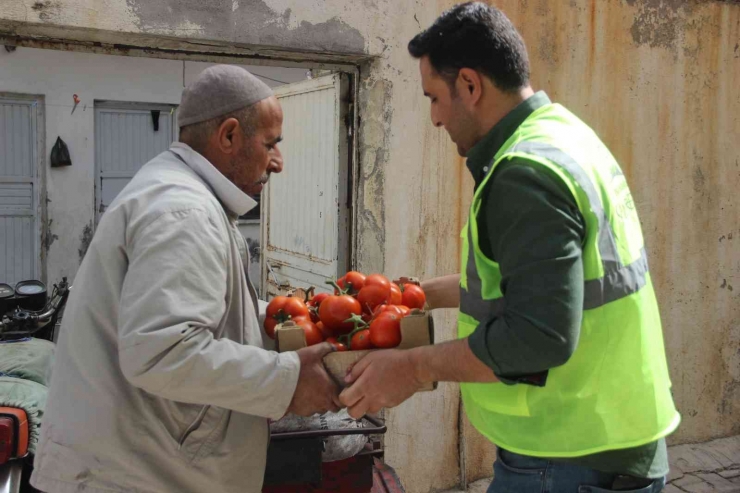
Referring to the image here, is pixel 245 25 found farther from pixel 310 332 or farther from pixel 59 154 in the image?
pixel 59 154

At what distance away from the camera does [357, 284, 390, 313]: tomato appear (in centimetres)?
266

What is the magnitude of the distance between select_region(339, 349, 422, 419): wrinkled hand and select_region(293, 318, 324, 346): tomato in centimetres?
28

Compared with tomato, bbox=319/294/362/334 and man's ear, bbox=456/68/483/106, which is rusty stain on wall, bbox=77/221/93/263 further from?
man's ear, bbox=456/68/483/106

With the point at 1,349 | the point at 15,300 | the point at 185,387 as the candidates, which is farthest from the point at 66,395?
the point at 15,300

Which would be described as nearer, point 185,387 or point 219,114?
point 185,387

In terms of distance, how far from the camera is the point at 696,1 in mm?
5465

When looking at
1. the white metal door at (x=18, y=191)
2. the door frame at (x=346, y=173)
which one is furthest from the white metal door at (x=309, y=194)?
the white metal door at (x=18, y=191)

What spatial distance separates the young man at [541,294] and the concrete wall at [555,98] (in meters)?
2.23

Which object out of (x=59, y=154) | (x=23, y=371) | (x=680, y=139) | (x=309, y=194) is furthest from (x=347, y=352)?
(x=59, y=154)

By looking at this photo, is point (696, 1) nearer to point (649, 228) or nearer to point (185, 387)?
point (649, 228)

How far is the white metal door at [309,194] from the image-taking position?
4609mm

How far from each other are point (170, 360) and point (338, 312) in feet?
2.49

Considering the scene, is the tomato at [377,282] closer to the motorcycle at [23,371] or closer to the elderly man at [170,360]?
the elderly man at [170,360]

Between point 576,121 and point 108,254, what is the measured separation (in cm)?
131
